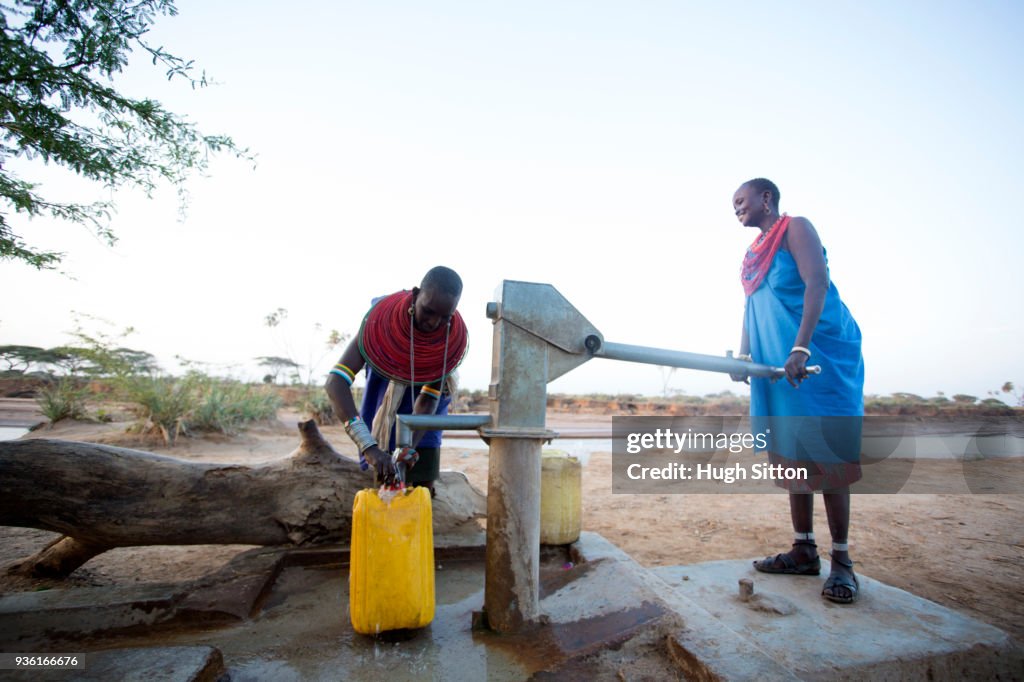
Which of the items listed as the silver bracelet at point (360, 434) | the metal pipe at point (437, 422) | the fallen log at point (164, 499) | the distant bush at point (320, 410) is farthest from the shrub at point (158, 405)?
the metal pipe at point (437, 422)

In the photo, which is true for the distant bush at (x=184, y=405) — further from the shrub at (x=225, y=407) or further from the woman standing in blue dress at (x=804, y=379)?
the woman standing in blue dress at (x=804, y=379)

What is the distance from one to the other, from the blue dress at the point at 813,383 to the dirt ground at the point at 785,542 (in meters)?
0.70

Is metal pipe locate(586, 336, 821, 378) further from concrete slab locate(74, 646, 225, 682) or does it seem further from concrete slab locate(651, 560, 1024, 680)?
concrete slab locate(74, 646, 225, 682)

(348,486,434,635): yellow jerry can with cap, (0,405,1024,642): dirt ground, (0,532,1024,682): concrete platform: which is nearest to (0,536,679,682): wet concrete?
(0,532,1024,682): concrete platform

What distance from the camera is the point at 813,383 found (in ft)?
7.92

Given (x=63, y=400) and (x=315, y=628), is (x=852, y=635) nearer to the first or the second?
(x=315, y=628)

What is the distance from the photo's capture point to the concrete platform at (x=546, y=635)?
1651 millimetres

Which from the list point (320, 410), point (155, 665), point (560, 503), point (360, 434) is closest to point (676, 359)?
point (560, 503)

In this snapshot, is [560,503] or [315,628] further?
[560,503]

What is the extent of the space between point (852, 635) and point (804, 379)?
3.36 feet

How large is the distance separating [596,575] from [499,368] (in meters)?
1.14

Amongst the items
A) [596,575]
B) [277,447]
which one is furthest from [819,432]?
[277,447]

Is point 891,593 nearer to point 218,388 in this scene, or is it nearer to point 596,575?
point 596,575

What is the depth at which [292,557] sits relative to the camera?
2.75 meters
